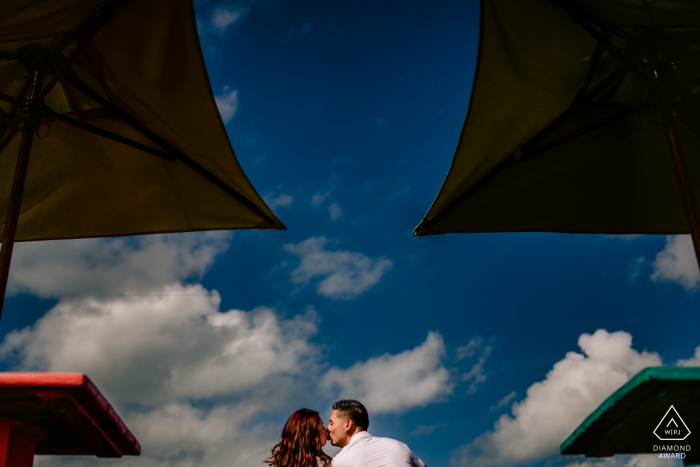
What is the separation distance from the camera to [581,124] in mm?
5594

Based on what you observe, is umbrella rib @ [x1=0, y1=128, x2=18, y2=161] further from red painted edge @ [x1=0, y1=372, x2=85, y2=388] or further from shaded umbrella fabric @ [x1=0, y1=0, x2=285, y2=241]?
red painted edge @ [x1=0, y1=372, x2=85, y2=388]

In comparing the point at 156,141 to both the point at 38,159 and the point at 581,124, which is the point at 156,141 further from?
the point at 581,124

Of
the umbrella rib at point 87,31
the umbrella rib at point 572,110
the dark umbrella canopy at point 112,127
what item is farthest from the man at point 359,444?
the umbrella rib at point 87,31

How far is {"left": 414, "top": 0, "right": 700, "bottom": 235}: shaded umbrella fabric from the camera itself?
480cm

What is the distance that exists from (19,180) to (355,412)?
310cm

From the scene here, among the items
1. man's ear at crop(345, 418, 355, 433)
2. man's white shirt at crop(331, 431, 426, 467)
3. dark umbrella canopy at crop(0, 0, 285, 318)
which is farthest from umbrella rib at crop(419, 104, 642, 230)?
man's white shirt at crop(331, 431, 426, 467)

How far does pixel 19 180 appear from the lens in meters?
4.10

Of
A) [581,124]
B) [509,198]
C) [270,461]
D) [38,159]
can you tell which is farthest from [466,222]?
[38,159]

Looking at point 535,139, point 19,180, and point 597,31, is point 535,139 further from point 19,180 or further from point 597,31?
point 19,180

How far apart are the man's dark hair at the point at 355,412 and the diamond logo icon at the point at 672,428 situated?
2.06 m

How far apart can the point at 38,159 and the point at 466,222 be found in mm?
4842

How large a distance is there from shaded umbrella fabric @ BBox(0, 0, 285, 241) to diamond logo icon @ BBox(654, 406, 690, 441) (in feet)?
15.1

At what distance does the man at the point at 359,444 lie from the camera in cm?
342

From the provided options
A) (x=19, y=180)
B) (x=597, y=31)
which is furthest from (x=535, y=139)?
(x=19, y=180)
